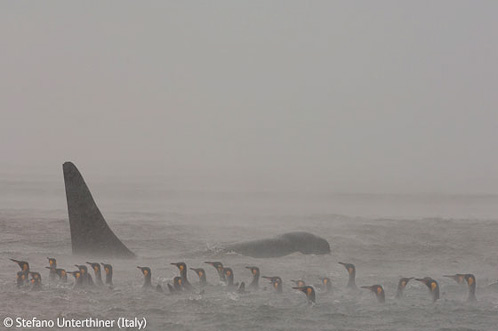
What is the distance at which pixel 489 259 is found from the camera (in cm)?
1116

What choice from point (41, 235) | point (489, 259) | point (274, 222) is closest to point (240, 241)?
Result: point (274, 222)

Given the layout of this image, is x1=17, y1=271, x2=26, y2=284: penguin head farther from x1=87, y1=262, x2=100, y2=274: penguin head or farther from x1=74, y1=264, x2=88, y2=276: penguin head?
x1=87, y1=262, x2=100, y2=274: penguin head

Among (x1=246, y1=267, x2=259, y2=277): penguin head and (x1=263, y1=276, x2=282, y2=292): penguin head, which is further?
(x1=246, y1=267, x2=259, y2=277): penguin head

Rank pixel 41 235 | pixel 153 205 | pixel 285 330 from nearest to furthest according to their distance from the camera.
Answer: pixel 285 330, pixel 41 235, pixel 153 205

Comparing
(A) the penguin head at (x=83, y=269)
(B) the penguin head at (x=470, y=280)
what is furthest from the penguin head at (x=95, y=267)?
(B) the penguin head at (x=470, y=280)

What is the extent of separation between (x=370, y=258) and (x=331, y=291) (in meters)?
1.83

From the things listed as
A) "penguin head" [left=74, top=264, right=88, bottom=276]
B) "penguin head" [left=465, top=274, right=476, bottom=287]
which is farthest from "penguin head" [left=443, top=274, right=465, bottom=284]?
"penguin head" [left=74, top=264, right=88, bottom=276]

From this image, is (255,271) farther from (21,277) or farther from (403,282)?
(21,277)

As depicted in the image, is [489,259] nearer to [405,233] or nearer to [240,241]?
[405,233]

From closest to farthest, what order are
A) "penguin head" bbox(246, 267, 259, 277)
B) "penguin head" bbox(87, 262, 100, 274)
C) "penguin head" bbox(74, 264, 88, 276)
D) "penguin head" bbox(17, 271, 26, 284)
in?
"penguin head" bbox(17, 271, 26, 284)
"penguin head" bbox(74, 264, 88, 276)
"penguin head" bbox(87, 262, 100, 274)
"penguin head" bbox(246, 267, 259, 277)

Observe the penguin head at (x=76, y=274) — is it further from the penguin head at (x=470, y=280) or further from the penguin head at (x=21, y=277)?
the penguin head at (x=470, y=280)

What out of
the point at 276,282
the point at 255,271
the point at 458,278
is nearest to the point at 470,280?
the point at 458,278

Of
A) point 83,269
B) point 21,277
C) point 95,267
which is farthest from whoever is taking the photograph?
point 95,267

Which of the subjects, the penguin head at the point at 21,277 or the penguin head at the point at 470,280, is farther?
the penguin head at the point at 470,280
